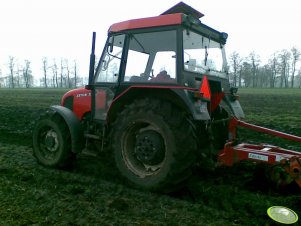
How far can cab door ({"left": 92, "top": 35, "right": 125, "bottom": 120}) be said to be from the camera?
5168 mm

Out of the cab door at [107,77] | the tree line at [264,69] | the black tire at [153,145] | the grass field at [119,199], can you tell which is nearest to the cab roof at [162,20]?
the cab door at [107,77]

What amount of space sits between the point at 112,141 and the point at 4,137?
482cm

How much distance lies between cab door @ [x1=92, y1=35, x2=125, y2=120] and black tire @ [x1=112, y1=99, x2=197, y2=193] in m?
0.67

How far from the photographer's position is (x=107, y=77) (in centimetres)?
535

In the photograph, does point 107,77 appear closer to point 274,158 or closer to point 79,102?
point 79,102

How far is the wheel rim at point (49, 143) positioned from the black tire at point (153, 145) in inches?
55.5

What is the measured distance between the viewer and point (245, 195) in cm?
444

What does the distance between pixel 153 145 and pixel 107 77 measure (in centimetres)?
150

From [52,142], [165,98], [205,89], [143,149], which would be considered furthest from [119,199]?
[52,142]

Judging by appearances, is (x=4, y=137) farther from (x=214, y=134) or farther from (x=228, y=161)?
(x=228, y=161)

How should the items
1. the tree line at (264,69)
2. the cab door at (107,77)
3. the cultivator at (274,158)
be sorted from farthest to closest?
1. the tree line at (264,69)
2. the cab door at (107,77)
3. the cultivator at (274,158)

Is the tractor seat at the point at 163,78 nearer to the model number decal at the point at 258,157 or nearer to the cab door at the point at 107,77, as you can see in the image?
the cab door at the point at 107,77

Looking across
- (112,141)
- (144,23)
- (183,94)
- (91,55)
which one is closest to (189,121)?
(183,94)

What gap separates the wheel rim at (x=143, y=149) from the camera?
450 cm
